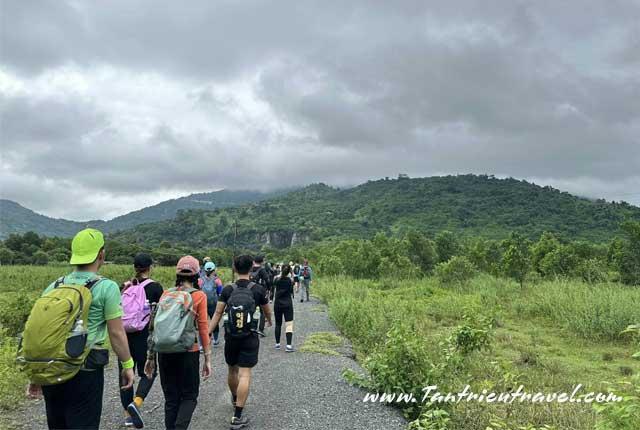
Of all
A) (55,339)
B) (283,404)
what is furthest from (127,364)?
(283,404)

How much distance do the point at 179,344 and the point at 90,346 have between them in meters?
0.99

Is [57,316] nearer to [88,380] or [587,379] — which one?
[88,380]

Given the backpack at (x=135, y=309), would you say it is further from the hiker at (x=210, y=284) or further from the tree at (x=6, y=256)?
the tree at (x=6, y=256)

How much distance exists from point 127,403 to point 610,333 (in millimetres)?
12636

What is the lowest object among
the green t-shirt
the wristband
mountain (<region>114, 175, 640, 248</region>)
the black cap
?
the wristband

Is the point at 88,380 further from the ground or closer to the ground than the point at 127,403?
further from the ground

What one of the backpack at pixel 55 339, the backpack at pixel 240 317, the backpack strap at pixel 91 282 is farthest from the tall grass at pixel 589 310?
the backpack at pixel 55 339

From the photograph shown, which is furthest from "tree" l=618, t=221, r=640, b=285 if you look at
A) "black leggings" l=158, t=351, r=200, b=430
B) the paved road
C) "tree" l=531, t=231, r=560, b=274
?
"black leggings" l=158, t=351, r=200, b=430

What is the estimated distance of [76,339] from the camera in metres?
2.73

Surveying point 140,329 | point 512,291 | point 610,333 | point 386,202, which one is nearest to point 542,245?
point 512,291

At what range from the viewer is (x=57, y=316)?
8.73ft

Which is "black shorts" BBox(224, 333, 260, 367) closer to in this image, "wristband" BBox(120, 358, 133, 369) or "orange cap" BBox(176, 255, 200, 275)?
"orange cap" BBox(176, 255, 200, 275)

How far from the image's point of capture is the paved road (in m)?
5.18

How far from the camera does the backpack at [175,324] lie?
12.4ft
